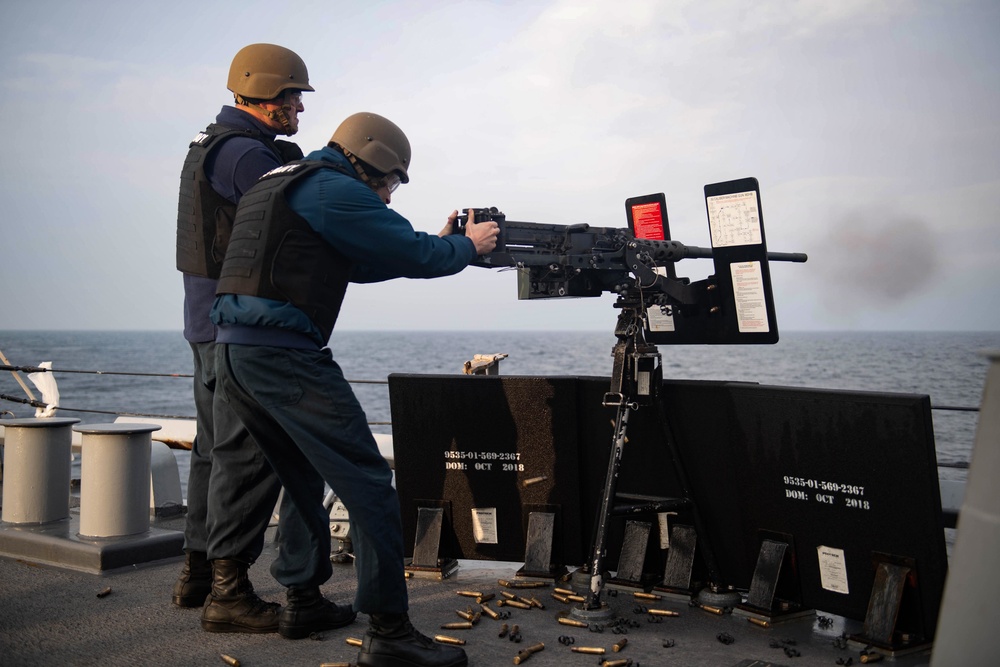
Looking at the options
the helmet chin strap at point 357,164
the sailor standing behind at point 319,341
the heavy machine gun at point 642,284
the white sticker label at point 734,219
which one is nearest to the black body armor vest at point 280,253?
the sailor standing behind at point 319,341

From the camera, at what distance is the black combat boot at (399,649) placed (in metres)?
3.76

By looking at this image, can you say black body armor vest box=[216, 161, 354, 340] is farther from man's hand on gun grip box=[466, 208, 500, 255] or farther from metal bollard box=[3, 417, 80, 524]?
metal bollard box=[3, 417, 80, 524]

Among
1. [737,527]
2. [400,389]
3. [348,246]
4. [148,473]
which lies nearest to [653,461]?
[737,527]

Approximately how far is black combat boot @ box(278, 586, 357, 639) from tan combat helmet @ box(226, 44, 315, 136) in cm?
240

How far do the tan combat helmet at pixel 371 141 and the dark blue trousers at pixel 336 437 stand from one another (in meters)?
0.89

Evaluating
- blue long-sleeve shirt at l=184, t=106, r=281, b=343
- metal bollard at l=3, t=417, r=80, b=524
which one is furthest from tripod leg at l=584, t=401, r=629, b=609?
metal bollard at l=3, t=417, r=80, b=524

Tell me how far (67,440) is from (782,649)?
4.62 metres

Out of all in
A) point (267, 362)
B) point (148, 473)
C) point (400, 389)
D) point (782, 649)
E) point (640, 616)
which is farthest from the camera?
point (148, 473)

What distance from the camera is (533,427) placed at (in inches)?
206

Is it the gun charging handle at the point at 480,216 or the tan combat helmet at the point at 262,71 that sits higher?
the tan combat helmet at the point at 262,71

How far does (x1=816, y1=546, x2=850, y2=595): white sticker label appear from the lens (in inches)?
169

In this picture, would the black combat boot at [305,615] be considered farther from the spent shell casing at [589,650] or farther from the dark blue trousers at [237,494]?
the spent shell casing at [589,650]

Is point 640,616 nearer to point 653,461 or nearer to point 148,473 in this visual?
point 653,461

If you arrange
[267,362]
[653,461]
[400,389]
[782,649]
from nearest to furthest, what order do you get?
[267,362] < [782,649] < [653,461] < [400,389]
